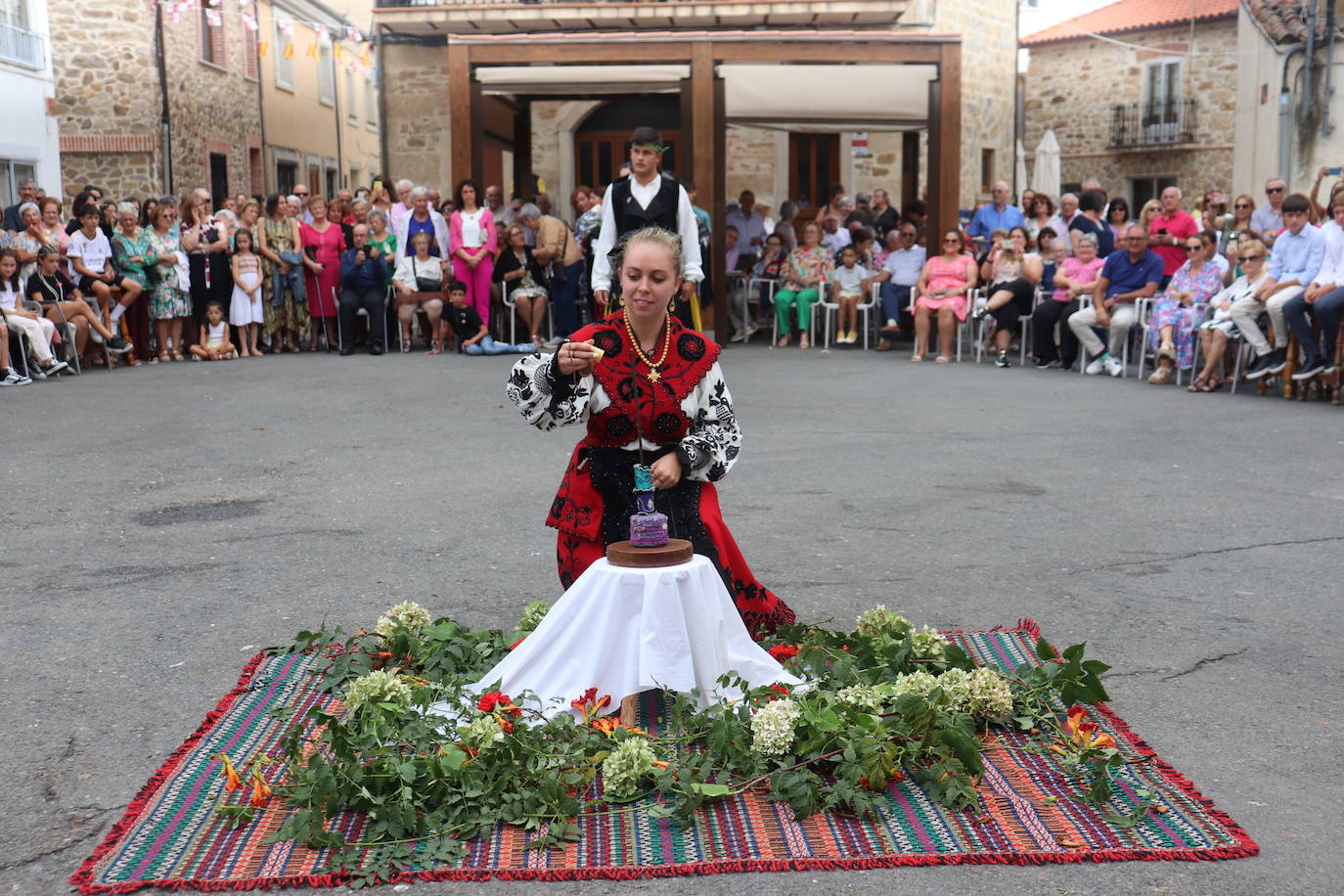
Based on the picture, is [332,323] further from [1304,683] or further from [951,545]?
[1304,683]

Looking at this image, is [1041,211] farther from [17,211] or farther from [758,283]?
[17,211]

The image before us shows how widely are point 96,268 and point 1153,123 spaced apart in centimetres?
2741

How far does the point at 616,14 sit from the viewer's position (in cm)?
Result: 2005

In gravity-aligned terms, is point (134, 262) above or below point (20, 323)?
above

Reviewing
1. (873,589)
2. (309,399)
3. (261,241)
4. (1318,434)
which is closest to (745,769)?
(873,589)

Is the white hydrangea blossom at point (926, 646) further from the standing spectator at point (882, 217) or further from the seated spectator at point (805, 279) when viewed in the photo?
the standing spectator at point (882, 217)

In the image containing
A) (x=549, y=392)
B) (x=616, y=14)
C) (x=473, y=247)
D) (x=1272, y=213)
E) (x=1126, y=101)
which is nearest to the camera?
(x=549, y=392)

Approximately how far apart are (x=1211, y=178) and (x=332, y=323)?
24609 millimetres

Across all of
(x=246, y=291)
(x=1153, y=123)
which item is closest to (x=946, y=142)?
(x=246, y=291)

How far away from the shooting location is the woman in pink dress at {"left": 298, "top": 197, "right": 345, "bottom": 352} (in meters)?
15.1

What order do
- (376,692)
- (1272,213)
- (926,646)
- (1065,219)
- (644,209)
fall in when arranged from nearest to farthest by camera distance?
(376,692), (926,646), (644,209), (1272,213), (1065,219)

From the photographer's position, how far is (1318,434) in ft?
29.6

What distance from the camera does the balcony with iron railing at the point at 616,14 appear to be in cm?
1997

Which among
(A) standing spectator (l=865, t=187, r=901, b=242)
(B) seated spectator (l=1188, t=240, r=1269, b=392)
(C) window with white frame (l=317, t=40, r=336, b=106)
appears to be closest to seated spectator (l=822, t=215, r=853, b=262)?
(A) standing spectator (l=865, t=187, r=901, b=242)
